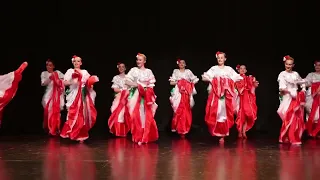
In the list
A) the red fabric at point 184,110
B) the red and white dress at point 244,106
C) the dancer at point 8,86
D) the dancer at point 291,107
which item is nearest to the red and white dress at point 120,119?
the red fabric at point 184,110

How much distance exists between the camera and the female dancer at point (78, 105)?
590cm

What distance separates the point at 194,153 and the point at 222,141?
1.04 m

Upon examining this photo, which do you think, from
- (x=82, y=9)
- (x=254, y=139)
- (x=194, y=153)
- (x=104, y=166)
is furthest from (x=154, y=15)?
(x=104, y=166)

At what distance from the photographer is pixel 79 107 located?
5910mm

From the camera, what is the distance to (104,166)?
434 cm

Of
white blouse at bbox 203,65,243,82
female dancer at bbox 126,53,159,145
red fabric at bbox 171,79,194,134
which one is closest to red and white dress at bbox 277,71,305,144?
white blouse at bbox 203,65,243,82

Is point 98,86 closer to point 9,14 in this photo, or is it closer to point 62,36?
point 62,36

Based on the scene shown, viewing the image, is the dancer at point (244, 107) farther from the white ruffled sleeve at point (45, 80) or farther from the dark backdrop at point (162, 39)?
the white ruffled sleeve at point (45, 80)

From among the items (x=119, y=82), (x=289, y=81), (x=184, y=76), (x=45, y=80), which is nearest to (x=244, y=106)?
(x=289, y=81)

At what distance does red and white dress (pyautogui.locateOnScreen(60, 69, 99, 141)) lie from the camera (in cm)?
590

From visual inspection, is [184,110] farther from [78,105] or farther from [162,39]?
[78,105]

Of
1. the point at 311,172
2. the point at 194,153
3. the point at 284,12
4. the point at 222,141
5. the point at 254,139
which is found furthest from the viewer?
the point at 284,12

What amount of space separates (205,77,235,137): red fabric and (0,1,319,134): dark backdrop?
80.2 inches

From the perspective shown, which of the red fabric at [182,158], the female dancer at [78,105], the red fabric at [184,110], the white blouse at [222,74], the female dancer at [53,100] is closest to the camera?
the red fabric at [182,158]
